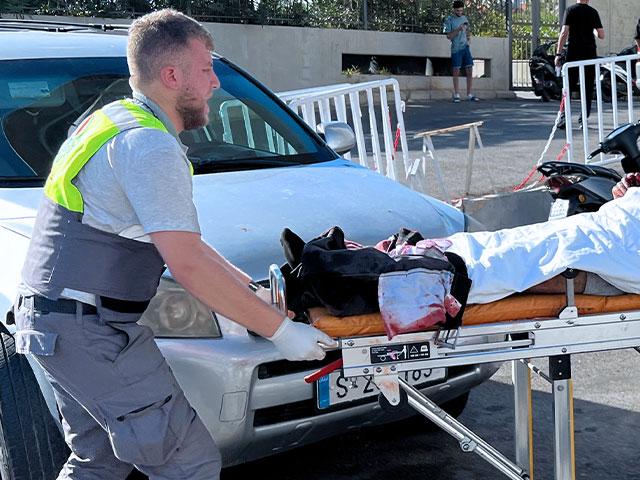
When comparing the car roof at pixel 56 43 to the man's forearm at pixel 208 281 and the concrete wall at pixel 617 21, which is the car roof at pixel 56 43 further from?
the concrete wall at pixel 617 21

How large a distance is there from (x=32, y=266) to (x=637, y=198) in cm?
183

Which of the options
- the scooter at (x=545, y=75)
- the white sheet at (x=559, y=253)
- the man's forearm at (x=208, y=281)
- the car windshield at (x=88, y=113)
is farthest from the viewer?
the scooter at (x=545, y=75)

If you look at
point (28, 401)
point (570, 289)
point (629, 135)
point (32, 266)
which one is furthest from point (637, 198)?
point (28, 401)

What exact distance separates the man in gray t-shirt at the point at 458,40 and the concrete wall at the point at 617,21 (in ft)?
18.8

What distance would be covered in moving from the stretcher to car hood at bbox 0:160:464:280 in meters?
0.72

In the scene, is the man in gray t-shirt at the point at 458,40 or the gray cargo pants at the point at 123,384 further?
the man in gray t-shirt at the point at 458,40

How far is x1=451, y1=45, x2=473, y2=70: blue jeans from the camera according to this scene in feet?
63.1

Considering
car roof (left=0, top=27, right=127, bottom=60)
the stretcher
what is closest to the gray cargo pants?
the stretcher

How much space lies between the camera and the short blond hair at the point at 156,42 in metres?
2.58

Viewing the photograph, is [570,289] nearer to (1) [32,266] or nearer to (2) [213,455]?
(2) [213,455]

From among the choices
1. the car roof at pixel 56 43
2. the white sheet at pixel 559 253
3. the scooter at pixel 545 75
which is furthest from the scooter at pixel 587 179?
the scooter at pixel 545 75

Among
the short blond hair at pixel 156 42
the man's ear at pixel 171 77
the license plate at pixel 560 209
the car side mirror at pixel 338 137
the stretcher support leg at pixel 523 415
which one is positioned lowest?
the stretcher support leg at pixel 523 415

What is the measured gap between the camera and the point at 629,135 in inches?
163

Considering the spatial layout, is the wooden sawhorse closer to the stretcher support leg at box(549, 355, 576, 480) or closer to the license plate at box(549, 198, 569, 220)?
the license plate at box(549, 198, 569, 220)
